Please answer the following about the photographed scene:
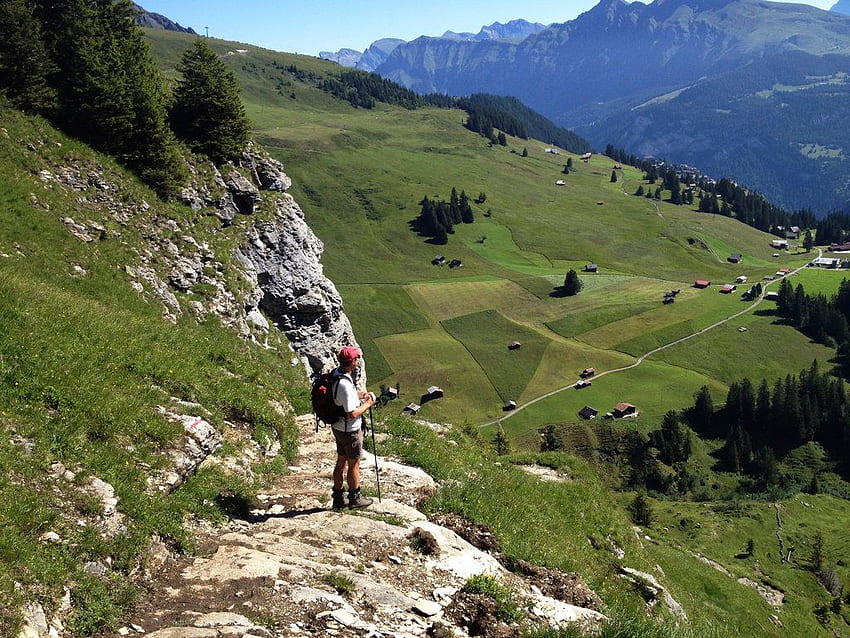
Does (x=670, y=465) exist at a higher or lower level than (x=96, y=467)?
lower

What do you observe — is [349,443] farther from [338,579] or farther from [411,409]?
[411,409]

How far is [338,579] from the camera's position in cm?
1000

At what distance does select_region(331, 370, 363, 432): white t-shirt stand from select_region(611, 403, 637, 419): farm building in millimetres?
140789

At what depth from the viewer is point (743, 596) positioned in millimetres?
36812

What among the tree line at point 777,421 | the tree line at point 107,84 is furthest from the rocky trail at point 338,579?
the tree line at point 777,421

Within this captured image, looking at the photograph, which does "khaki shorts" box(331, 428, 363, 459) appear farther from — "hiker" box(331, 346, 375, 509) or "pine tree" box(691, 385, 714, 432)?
"pine tree" box(691, 385, 714, 432)

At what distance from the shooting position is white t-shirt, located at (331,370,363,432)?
13.2 m

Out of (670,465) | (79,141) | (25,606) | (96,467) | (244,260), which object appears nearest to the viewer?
(25,606)

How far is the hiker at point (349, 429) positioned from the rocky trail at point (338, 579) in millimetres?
433

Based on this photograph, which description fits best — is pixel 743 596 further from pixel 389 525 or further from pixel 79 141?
pixel 79 141

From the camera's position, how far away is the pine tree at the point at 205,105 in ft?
137

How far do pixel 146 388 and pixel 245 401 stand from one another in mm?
4033

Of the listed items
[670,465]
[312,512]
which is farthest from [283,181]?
[670,465]

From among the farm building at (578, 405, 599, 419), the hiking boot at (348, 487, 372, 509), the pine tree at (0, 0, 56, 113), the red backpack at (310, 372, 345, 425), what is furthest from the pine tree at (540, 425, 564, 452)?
the red backpack at (310, 372, 345, 425)
